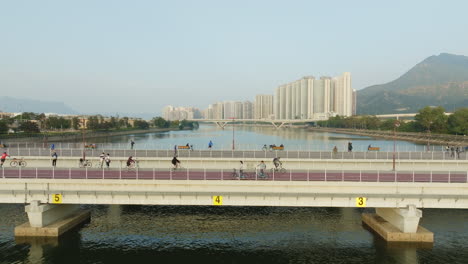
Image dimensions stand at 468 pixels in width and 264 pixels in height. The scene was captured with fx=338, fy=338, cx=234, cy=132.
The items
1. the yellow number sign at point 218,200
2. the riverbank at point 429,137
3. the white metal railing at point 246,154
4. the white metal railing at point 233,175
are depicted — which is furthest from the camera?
the riverbank at point 429,137

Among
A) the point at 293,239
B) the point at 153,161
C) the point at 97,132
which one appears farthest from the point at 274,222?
the point at 97,132

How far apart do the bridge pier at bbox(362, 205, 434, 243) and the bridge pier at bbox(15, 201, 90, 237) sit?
2719cm

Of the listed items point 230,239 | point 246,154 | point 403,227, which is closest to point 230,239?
point 230,239

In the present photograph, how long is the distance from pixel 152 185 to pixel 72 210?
37.6 feet

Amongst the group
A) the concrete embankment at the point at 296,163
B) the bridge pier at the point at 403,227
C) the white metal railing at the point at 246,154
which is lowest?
the bridge pier at the point at 403,227

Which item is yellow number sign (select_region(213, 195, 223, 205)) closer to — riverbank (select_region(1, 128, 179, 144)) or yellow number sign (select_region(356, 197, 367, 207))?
yellow number sign (select_region(356, 197, 367, 207))

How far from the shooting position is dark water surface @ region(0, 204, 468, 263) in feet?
84.6

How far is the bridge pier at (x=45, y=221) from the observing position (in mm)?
26984

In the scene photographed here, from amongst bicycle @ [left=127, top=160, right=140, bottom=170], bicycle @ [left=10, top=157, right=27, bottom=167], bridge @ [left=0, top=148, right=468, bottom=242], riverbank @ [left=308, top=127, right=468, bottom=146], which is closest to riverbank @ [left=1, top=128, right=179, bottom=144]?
bicycle @ [left=10, top=157, right=27, bottom=167]

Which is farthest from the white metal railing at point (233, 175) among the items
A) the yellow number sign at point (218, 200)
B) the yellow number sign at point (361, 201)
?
the yellow number sign at point (218, 200)

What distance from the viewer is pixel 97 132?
540ft

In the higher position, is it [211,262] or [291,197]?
[291,197]

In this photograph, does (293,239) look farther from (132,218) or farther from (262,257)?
(132,218)

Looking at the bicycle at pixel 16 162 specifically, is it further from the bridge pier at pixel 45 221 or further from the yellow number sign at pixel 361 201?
the yellow number sign at pixel 361 201
